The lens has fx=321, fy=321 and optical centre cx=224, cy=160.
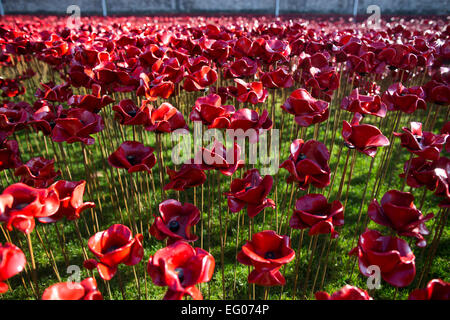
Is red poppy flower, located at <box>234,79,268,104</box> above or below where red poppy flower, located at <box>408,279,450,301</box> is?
above

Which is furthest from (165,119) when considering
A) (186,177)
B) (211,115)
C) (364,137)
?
(364,137)

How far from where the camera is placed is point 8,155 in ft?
5.68

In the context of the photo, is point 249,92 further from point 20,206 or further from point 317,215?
point 20,206

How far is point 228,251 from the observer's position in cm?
283

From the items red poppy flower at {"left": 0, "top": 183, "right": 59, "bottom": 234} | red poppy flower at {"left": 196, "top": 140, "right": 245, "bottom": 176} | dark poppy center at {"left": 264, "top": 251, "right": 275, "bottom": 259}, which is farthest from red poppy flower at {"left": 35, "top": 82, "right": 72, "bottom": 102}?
dark poppy center at {"left": 264, "top": 251, "right": 275, "bottom": 259}

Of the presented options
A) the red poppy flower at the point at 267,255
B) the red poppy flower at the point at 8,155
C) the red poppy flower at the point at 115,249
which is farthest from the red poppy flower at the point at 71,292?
the red poppy flower at the point at 8,155

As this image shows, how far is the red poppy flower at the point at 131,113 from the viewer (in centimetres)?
160

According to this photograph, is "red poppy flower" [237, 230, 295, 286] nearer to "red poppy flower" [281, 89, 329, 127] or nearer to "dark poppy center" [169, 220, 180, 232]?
"dark poppy center" [169, 220, 180, 232]

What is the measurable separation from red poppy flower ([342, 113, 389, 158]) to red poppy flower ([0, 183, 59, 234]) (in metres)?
1.22

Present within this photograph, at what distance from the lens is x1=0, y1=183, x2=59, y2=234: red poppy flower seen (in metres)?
1.04

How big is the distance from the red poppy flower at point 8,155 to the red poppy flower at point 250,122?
3.94ft

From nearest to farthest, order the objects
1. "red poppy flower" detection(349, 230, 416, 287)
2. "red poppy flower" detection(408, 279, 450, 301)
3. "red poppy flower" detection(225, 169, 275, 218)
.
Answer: "red poppy flower" detection(408, 279, 450, 301), "red poppy flower" detection(349, 230, 416, 287), "red poppy flower" detection(225, 169, 275, 218)

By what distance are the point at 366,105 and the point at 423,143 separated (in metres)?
0.38
